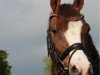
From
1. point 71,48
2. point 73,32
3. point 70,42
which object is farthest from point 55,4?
point 71,48

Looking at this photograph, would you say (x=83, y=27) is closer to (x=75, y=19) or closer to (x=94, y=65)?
(x=75, y=19)

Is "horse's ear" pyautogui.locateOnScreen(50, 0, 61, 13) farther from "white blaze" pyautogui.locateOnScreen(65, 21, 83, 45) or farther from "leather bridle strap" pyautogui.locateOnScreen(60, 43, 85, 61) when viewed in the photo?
"leather bridle strap" pyautogui.locateOnScreen(60, 43, 85, 61)

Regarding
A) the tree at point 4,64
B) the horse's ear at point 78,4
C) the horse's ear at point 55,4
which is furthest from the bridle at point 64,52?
the tree at point 4,64

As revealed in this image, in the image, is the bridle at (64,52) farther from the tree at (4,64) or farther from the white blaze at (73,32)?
the tree at (4,64)

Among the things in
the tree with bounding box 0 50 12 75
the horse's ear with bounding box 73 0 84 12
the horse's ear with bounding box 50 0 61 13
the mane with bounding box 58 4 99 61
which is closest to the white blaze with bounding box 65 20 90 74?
the mane with bounding box 58 4 99 61

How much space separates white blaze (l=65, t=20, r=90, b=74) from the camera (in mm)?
7821

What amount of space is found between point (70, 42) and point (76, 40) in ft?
0.39

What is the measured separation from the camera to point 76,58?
7934 millimetres

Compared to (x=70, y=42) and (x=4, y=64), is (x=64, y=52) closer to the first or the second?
(x=70, y=42)

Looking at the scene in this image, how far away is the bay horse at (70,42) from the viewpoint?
7.95 meters

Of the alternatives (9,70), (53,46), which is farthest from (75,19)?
(9,70)

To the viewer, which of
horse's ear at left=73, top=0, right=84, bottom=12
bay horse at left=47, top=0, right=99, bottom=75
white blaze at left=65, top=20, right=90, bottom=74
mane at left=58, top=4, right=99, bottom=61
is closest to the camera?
white blaze at left=65, top=20, right=90, bottom=74

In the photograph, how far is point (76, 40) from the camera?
8.34 metres

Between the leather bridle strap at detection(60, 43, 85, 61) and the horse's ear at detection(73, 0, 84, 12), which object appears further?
the horse's ear at detection(73, 0, 84, 12)
